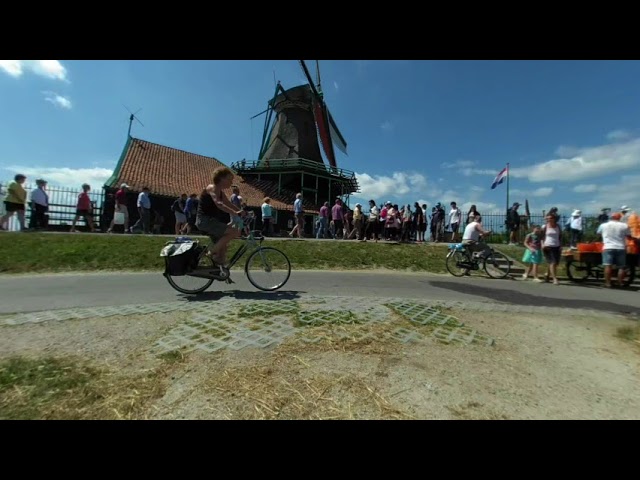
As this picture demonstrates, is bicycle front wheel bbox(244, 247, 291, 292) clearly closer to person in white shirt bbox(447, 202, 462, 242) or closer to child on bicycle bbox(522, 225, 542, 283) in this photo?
child on bicycle bbox(522, 225, 542, 283)

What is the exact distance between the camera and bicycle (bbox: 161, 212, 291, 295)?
5.49m

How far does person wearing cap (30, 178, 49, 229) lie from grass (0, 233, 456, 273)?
2.55 metres

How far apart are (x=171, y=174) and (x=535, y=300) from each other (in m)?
25.6

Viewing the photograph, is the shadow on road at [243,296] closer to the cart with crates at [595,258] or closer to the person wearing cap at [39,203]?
the cart with crates at [595,258]

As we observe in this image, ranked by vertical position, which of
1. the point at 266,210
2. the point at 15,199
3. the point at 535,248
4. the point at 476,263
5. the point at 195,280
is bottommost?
the point at 195,280

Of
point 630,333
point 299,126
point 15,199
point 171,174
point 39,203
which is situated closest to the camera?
point 630,333

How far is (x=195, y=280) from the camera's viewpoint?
584 cm

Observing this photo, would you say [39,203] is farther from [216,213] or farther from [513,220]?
[513,220]

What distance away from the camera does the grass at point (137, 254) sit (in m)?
8.72

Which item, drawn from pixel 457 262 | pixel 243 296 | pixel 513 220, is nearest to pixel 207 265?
pixel 243 296

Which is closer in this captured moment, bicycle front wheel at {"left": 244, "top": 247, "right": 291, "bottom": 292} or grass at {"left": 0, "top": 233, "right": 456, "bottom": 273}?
bicycle front wheel at {"left": 244, "top": 247, "right": 291, "bottom": 292}

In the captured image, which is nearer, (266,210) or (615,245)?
(615,245)

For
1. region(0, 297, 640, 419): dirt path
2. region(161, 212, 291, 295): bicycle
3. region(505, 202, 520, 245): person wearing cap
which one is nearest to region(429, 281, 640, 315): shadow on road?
region(0, 297, 640, 419): dirt path

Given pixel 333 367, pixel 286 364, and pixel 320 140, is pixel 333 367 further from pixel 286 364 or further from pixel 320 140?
pixel 320 140
